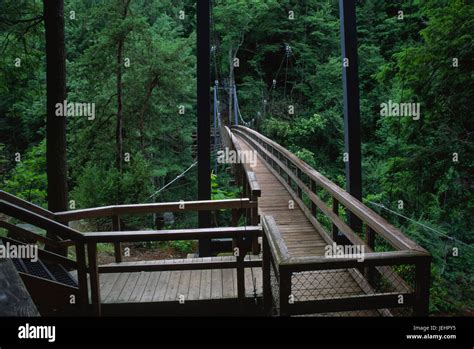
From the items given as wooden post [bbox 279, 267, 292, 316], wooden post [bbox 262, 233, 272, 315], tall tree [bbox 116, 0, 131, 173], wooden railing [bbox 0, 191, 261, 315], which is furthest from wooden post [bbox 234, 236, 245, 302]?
tall tree [bbox 116, 0, 131, 173]

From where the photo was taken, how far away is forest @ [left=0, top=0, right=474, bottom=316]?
5961mm

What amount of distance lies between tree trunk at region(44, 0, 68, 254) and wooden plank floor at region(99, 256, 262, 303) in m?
1.58

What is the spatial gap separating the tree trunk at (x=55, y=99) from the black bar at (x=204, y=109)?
5.78 ft

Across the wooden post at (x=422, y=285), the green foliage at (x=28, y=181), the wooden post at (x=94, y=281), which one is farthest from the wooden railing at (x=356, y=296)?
the green foliage at (x=28, y=181)

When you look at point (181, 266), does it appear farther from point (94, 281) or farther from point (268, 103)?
point (268, 103)

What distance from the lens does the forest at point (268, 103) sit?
19.6ft

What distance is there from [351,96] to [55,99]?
368 cm

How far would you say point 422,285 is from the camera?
7.47 ft

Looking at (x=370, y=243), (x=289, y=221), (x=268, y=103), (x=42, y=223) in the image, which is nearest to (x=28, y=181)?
(x=289, y=221)

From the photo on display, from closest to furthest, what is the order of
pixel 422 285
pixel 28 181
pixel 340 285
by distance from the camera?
pixel 422 285 → pixel 340 285 → pixel 28 181

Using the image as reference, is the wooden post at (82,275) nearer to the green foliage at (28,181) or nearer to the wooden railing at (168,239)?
the wooden railing at (168,239)

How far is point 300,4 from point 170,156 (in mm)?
16703

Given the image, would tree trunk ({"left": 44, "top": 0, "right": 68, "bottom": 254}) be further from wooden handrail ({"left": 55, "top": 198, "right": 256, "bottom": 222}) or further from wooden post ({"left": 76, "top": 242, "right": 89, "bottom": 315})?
wooden post ({"left": 76, "top": 242, "right": 89, "bottom": 315})

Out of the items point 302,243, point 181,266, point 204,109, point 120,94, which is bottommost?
point 302,243
